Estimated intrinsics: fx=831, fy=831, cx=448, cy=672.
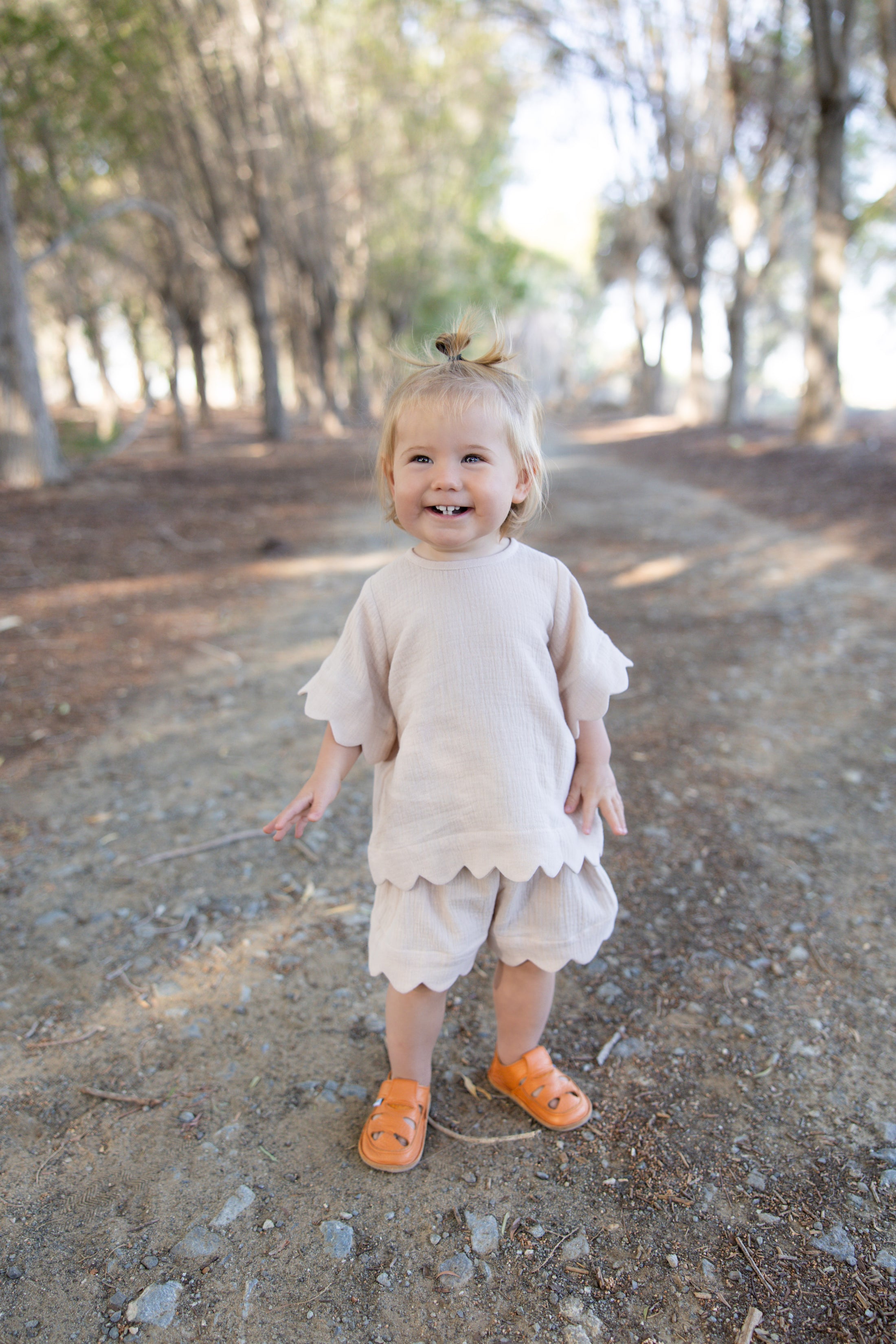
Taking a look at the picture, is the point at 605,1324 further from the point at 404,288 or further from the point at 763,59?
the point at 404,288

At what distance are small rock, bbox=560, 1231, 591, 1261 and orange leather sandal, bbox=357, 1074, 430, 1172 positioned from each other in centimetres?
38

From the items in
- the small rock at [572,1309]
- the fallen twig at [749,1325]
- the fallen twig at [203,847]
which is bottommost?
the small rock at [572,1309]

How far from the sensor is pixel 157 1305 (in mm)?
1604

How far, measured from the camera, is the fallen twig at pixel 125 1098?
6.74 feet

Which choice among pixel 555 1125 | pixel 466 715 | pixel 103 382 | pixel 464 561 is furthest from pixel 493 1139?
pixel 103 382

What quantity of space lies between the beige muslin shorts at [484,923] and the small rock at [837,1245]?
2.33 feet

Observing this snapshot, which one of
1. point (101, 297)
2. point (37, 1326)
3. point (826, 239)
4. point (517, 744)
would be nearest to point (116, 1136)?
point (37, 1326)

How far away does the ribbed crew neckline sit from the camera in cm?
179

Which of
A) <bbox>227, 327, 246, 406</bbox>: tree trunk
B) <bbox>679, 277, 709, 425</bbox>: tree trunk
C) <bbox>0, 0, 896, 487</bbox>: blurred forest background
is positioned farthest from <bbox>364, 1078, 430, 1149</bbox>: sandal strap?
<bbox>227, 327, 246, 406</bbox>: tree trunk

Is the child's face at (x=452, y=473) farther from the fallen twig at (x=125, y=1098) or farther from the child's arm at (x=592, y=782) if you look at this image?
the fallen twig at (x=125, y=1098)

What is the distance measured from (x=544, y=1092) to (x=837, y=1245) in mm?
665

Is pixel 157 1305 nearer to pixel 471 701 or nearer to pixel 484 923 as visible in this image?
pixel 484 923

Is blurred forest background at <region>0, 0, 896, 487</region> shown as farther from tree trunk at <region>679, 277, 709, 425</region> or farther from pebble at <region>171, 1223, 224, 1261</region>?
pebble at <region>171, 1223, 224, 1261</region>

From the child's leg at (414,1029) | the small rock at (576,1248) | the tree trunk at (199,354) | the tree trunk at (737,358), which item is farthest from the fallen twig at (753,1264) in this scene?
the tree trunk at (199,354)
